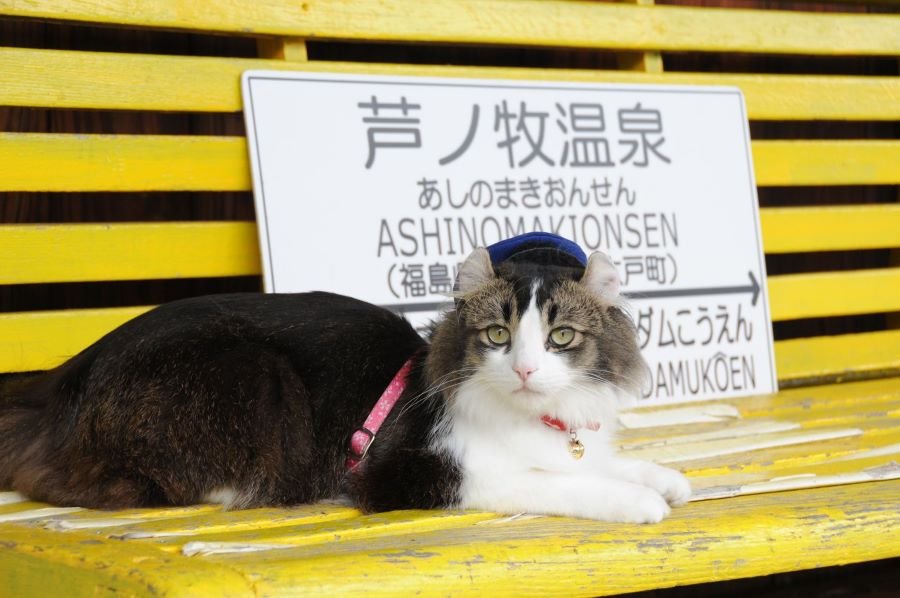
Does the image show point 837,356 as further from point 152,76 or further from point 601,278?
point 152,76

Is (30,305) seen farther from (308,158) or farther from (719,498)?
(719,498)

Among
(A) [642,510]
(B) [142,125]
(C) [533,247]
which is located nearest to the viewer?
(A) [642,510]

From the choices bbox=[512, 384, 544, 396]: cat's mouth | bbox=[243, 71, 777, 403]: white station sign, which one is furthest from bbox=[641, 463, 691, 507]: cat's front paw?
bbox=[243, 71, 777, 403]: white station sign

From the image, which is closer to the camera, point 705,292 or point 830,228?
point 705,292

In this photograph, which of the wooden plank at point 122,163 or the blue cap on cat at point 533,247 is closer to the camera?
the blue cap on cat at point 533,247

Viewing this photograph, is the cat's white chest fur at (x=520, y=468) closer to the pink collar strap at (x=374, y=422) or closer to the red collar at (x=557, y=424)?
the red collar at (x=557, y=424)

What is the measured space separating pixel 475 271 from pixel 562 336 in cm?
21

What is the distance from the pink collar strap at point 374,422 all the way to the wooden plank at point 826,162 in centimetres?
191

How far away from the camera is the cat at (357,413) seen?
1.89 m

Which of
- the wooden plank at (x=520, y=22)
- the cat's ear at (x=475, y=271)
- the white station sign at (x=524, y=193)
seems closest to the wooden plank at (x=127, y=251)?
the white station sign at (x=524, y=193)

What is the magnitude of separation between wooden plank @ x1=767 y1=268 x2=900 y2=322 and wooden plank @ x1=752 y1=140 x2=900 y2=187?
1.03 feet

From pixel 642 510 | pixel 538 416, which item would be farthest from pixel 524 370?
pixel 642 510

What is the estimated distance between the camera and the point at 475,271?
1.98 metres

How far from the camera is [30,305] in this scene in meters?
2.80
